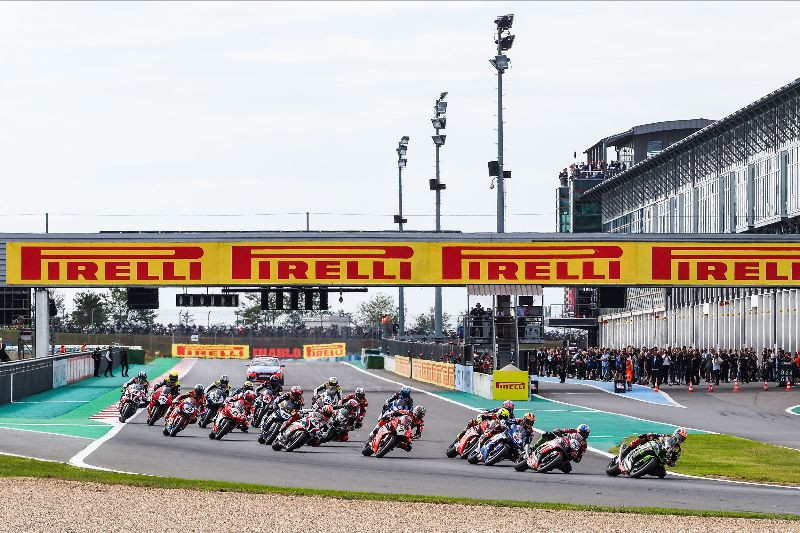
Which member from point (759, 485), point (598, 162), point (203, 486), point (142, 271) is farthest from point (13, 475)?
point (598, 162)

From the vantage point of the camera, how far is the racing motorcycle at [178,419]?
3109 cm

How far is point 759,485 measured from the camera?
887 inches

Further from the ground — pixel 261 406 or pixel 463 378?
pixel 261 406

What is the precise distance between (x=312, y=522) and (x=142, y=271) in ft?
112

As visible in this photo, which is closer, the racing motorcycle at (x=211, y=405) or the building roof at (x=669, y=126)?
the racing motorcycle at (x=211, y=405)

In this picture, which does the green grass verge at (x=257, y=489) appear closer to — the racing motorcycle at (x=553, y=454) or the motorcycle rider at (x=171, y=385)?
the racing motorcycle at (x=553, y=454)

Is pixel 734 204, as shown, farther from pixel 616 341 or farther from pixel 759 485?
pixel 759 485

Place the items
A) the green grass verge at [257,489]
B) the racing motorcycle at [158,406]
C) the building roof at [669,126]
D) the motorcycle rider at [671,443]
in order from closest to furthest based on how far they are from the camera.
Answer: the green grass verge at [257,489] < the motorcycle rider at [671,443] < the racing motorcycle at [158,406] < the building roof at [669,126]

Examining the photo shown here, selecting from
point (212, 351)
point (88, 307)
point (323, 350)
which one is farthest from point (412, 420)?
point (88, 307)

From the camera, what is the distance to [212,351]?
109000mm

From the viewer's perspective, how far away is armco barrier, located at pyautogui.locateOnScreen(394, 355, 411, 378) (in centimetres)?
7238

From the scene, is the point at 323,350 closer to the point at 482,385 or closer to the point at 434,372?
the point at 434,372

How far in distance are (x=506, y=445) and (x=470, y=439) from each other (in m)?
1.38

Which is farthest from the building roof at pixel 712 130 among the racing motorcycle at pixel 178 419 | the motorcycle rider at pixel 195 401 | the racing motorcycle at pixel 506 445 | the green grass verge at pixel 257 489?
the green grass verge at pixel 257 489
